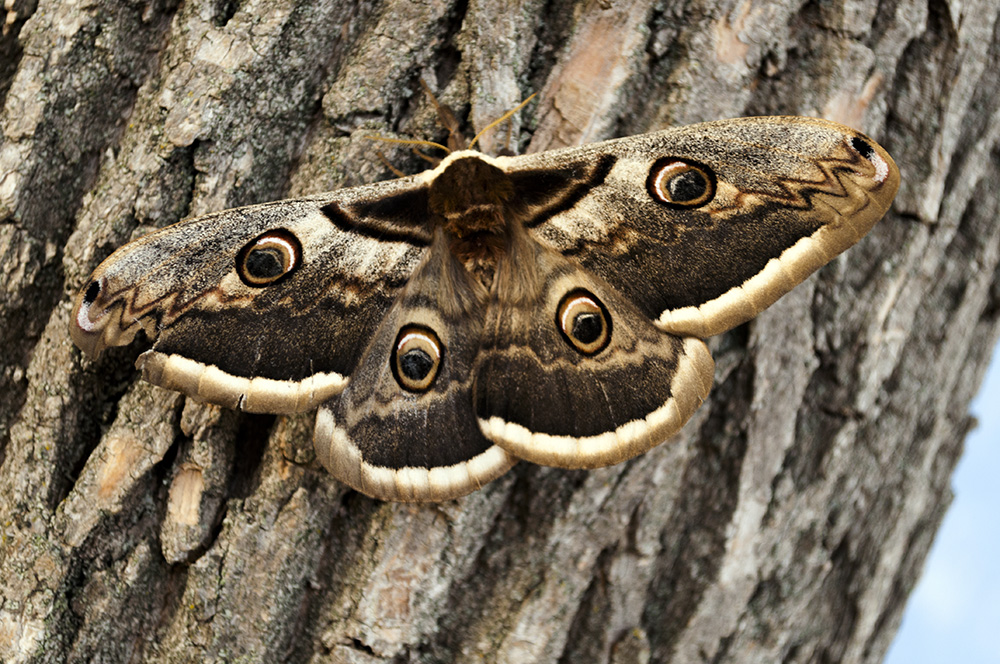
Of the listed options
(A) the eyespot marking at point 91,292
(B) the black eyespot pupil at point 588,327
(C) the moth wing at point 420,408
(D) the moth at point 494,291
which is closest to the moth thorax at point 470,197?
(D) the moth at point 494,291

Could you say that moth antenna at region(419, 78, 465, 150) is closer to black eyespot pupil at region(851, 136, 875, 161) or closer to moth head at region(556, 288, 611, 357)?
moth head at region(556, 288, 611, 357)

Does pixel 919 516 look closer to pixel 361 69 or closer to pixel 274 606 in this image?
pixel 274 606

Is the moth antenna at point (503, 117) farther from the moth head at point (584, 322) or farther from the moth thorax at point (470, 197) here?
the moth head at point (584, 322)

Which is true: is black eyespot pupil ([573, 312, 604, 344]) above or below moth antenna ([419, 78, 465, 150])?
below

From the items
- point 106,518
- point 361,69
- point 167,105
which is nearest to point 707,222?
point 361,69

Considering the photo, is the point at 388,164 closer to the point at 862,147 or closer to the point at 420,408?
the point at 420,408

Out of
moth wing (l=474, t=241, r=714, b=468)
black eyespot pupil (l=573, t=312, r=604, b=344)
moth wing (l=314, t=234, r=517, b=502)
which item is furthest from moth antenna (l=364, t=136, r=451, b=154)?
black eyespot pupil (l=573, t=312, r=604, b=344)
